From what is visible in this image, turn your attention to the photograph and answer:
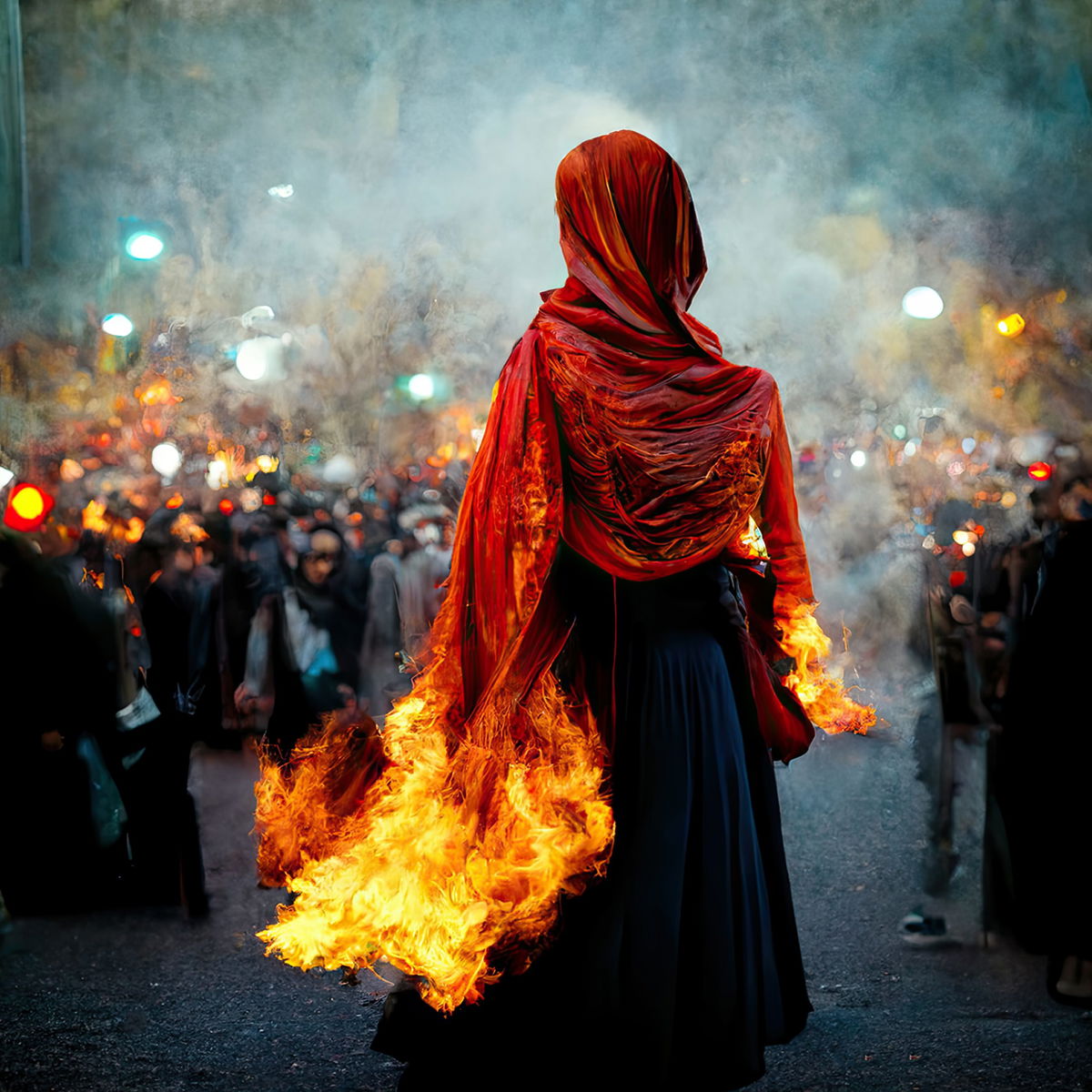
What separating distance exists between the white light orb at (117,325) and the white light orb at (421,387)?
4.78ft

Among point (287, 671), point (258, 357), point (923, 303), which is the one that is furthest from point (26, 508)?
point (923, 303)

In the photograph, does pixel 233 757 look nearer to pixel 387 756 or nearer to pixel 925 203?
pixel 387 756

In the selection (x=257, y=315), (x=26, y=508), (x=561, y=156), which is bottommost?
(x=26, y=508)

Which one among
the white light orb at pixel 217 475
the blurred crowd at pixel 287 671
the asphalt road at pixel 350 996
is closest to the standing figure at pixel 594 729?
the asphalt road at pixel 350 996

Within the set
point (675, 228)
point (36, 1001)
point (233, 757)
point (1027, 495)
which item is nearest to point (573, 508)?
point (675, 228)

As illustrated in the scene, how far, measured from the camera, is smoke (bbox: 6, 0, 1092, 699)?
4.37 meters

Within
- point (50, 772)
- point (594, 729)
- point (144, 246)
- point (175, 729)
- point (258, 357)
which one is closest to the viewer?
point (594, 729)

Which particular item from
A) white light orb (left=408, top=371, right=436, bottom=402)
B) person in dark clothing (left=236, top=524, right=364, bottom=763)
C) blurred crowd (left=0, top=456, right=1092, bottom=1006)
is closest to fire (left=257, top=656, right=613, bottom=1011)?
blurred crowd (left=0, top=456, right=1092, bottom=1006)

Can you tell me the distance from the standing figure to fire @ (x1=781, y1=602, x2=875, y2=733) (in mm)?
190

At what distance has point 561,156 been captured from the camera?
4848 millimetres

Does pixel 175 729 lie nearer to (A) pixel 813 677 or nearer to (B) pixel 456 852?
(B) pixel 456 852

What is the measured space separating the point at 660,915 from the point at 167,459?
3833 mm

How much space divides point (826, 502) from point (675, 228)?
148 inches

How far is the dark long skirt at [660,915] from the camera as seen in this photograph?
162 centimetres
